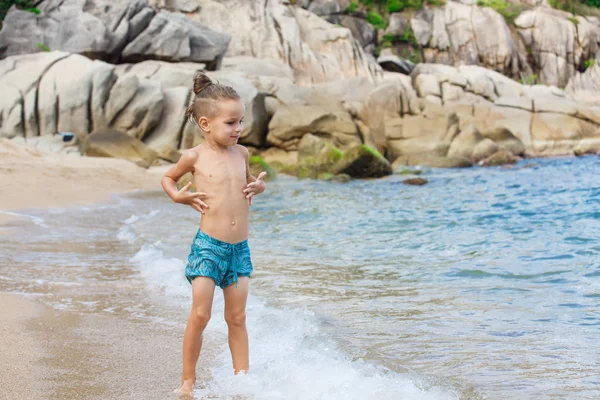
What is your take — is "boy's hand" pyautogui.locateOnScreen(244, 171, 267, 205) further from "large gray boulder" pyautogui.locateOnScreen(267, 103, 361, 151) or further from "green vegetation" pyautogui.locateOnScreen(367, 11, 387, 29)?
"green vegetation" pyautogui.locateOnScreen(367, 11, 387, 29)

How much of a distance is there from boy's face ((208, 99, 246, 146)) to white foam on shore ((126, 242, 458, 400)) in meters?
1.14

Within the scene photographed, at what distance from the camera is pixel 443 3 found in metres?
42.1

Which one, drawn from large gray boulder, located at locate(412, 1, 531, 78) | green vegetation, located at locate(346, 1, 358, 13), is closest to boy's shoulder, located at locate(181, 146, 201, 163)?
green vegetation, located at locate(346, 1, 358, 13)

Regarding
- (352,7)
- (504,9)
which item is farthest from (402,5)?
(504,9)

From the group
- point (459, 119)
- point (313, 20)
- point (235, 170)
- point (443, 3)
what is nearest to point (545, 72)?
point (443, 3)

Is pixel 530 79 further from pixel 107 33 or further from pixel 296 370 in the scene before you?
pixel 296 370

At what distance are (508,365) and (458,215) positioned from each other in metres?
7.41

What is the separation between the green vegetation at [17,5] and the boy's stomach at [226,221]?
925 inches

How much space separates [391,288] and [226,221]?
2.54 metres

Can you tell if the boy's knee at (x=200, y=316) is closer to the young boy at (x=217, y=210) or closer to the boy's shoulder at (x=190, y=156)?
the young boy at (x=217, y=210)

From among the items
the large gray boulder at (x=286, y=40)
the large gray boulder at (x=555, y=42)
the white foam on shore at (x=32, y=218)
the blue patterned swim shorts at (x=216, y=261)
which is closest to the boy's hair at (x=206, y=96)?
the blue patterned swim shorts at (x=216, y=261)

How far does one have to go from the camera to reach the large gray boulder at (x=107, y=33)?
23.5 metres

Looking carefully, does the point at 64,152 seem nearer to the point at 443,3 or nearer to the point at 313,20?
the point at 313,20

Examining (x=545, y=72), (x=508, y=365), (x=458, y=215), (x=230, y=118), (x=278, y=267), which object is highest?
(x=230, y=118)
